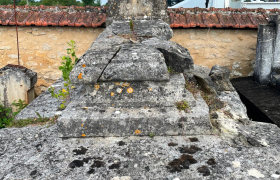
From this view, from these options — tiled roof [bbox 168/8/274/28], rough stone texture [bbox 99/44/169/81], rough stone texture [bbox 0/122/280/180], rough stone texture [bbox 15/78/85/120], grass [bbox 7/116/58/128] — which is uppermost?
tiled roof [bbox 168/8/274/28]

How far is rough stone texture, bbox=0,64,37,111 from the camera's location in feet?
12.0

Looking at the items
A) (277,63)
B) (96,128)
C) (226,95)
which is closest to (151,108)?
(96,128)

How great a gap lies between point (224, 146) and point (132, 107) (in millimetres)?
708

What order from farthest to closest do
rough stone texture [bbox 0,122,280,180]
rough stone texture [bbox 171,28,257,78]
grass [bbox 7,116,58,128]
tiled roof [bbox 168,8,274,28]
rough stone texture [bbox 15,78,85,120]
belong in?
rough stone texture [bbox 171,28,257,78] < tiled roof [bbox 168,8,274,28] < rough stone texture [bbox 15,78,85,120] < grass [bbox 7,116,58,128] < rough stone texture [bbox 0,122,280,180]

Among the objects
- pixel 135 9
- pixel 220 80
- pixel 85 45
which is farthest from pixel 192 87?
pixel 85 45

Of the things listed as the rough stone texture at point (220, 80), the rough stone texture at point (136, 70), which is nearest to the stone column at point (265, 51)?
the rough stone texture at point (220, 80)

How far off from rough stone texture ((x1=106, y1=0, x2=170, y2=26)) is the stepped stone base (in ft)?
5.49

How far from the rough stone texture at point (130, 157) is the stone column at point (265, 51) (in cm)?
275

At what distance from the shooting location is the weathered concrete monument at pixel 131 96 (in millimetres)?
1724

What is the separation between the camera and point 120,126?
1726 mm

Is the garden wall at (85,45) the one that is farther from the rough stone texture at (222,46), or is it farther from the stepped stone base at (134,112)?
the stepped stone base at (134,112)

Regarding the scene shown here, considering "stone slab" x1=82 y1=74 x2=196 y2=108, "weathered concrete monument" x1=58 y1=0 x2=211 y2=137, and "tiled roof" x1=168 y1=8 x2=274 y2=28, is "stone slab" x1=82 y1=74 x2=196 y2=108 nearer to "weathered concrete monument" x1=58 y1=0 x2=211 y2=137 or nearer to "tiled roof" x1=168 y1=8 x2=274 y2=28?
"weathered concrete monument" x1=58 y1=0 x2=211 y2=137

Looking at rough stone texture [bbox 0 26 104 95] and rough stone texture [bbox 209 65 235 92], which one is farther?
rough stone texture [bbox 0 26 104 95]

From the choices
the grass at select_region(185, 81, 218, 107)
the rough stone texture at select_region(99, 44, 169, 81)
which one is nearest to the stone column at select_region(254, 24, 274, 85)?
the grass at select_region(185, 81, 218, 107)
